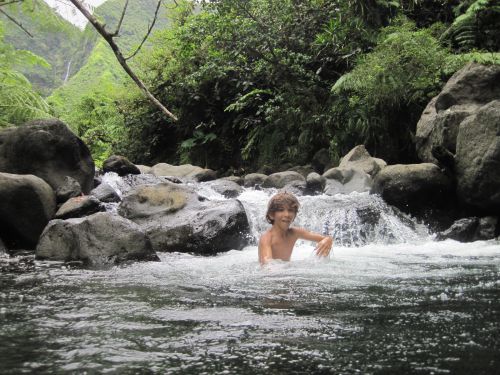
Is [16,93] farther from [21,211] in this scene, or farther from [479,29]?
[479,29]

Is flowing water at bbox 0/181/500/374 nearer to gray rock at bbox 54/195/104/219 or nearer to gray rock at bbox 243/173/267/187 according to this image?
gray rock at bbox 54/195/104/219

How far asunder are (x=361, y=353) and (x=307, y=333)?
1.25 ft

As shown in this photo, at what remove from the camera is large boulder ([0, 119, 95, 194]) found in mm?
8617

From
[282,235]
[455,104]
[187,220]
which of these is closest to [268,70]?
[455,104]

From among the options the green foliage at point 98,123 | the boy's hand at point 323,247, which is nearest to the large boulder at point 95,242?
the boy's hand at point 323,247

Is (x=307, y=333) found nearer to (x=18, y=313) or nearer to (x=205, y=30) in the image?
(x=18, y=313)

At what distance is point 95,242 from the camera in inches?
219

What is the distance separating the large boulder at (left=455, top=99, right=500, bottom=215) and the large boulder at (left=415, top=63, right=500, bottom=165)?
57 centimetres

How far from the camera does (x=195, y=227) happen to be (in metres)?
6.66

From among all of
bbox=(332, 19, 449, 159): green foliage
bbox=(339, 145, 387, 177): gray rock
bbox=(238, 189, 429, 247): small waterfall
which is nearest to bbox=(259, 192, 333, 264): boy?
bbox=(238, 189, 429, 247): small waterfall

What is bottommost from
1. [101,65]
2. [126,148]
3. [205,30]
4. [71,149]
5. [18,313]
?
[18,313]

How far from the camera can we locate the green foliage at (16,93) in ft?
33.7

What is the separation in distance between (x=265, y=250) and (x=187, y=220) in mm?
1886

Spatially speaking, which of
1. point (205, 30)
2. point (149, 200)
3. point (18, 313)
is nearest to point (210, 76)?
point (205, 30)
